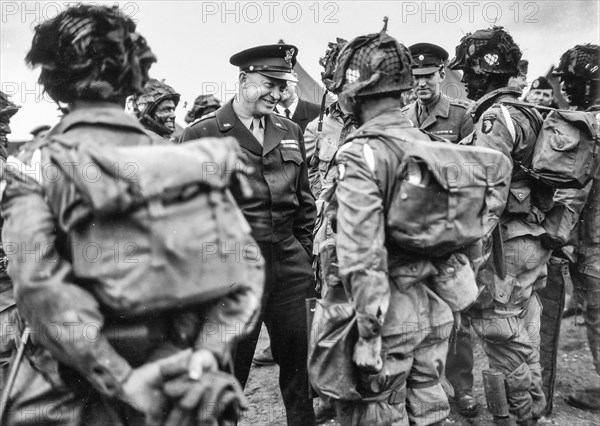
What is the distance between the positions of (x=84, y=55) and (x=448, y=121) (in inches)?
154

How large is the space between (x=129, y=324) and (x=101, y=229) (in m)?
0.35

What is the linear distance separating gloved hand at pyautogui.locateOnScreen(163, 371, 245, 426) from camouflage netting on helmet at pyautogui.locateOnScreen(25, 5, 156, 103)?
1.01 metres

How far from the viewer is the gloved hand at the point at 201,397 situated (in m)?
1.75

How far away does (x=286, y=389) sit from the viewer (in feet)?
12.4

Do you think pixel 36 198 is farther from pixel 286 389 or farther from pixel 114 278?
pixel 286 389

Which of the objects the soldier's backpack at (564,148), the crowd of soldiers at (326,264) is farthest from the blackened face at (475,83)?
the soldier's backpack at (564,148)

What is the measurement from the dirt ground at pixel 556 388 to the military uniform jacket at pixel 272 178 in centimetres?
156

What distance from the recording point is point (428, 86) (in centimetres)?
520

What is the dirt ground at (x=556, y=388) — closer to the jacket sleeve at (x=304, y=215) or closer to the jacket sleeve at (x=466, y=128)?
the jacket sleeve at (x=304, y=215)

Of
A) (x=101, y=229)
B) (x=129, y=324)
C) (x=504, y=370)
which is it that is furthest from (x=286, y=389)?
(x=101, y=229)

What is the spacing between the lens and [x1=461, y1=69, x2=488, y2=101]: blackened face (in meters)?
4.24

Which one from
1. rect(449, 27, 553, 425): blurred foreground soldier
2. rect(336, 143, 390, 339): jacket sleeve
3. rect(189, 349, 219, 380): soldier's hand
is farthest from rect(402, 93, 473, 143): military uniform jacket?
rect(189, 349, 219, 380): soldier's hand

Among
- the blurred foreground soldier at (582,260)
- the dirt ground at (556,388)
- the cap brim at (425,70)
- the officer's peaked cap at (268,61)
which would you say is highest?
the officer's peaked cap at (268,61)

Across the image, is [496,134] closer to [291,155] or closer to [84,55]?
[291,155]
